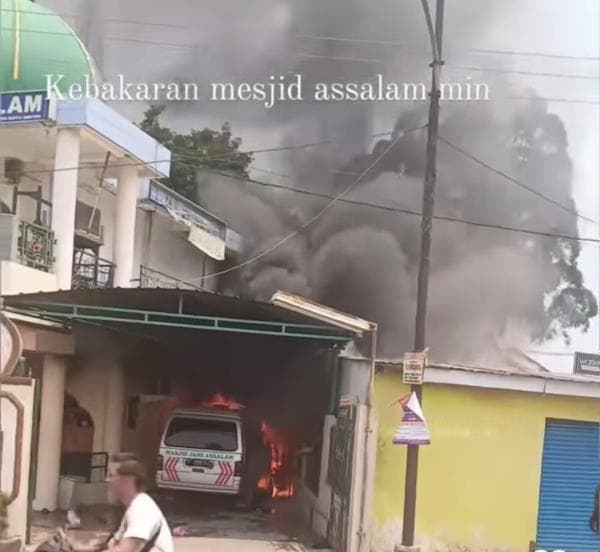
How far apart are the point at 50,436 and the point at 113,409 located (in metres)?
1.60

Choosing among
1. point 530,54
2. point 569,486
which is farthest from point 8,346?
point 530,54

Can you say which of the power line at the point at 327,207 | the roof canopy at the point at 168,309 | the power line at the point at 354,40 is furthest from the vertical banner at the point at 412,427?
the power line at the point at 354,40

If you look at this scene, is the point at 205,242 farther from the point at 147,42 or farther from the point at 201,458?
the point at 147,42

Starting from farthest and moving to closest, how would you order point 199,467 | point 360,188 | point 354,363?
point 360,188, point 199,467, point 354,363

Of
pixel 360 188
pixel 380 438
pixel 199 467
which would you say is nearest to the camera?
pixel 380 438

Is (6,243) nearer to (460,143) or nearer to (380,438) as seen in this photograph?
(380,438)

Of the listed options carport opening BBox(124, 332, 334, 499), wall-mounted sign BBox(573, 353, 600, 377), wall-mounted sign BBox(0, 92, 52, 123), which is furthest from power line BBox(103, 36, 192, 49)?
wall-mounted sign BBox(573, 353, 600, 377)

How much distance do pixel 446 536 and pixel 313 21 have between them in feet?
85.3

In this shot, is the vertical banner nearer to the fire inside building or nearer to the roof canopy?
the fire inside building

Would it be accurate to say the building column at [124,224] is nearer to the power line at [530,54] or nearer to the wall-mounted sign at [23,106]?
the wall-mounted sign at [23,106]

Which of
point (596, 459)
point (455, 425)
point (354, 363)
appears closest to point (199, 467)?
point (354, 363)

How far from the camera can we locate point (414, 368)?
9.88 m

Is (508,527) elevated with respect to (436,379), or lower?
lower

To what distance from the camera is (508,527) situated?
10.6 meters
